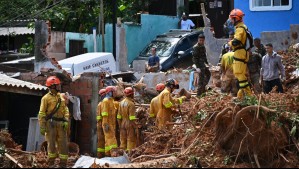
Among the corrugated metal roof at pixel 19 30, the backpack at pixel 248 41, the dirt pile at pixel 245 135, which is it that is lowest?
the dirt pile at pixel 245 135

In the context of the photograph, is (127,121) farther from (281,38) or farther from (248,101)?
(281,38)

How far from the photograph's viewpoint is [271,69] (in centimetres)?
1916

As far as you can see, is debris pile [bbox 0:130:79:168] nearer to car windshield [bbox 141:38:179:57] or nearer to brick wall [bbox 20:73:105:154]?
brick wall [bbox 20:73:105:154]

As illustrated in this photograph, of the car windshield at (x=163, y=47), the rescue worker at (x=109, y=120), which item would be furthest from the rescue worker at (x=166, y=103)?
the car windshield at (x=163, y=47)

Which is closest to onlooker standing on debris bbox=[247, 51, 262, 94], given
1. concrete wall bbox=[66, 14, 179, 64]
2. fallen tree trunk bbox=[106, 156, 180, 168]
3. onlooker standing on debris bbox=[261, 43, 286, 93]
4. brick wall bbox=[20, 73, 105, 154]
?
onlooker standing on debris bbox=[261, 43, 286, 93]

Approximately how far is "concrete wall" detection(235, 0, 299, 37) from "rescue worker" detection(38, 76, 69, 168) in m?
10.8

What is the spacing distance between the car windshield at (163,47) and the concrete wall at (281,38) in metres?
4.41

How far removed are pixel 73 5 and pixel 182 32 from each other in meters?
5.45

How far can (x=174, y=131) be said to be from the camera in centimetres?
1659

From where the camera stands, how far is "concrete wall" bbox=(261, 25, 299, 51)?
76.5 ft

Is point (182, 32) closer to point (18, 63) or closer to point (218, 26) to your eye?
point (218, 26)

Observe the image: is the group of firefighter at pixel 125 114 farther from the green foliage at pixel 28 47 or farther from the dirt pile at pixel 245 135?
the green foliage at pixel 28 47

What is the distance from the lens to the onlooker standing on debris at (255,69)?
1891 centimetres

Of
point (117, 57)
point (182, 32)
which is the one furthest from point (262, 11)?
point (117, 57)
